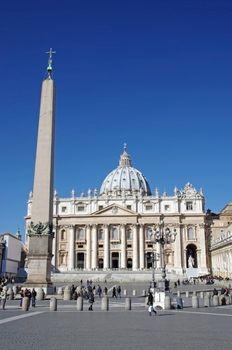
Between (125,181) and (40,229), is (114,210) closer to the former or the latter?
(125,181)

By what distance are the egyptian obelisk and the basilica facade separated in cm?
5138

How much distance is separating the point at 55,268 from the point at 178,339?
6302 centimetres

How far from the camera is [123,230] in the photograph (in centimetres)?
7169

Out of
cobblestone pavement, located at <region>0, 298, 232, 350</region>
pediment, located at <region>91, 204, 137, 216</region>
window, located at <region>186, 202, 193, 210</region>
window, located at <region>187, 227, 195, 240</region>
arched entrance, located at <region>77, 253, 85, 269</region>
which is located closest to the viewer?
cobblestone pavement, located at <region>0, 298, 232, 350</region>

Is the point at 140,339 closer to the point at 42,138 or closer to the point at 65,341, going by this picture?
the point at 65,341

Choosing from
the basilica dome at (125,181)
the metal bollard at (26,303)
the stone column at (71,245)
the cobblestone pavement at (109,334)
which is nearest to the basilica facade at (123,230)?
the stone column at (71,245)

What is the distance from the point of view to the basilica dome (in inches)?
3797

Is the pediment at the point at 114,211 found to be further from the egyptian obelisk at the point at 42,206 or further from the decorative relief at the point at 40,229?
the decorative relief at the point at 40,229

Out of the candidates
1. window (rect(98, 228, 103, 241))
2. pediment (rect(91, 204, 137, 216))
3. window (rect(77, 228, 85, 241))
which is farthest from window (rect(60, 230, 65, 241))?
pediment (rect(91, 204, 137, 216))

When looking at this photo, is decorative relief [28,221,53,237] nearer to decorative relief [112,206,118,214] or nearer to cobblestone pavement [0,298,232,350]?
cobblestone pavement [0,298,232,350]

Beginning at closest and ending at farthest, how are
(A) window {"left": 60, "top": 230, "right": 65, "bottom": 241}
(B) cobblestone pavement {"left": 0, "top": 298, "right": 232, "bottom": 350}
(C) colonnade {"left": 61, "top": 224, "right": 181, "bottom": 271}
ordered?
(B) cobblestone pavement {"left": 0, "top": 298, "right": 232, "bottom": 350} < (C) colonnade {"left": 61, "top": 224, "right": 181, "bottom": 271} < (A) window {"left": 60, "top": 230, "right": 65, "bottom": 241}

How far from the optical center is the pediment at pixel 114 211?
2835 inches

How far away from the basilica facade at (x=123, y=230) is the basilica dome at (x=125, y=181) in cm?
2046

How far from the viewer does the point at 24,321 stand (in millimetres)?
11742
